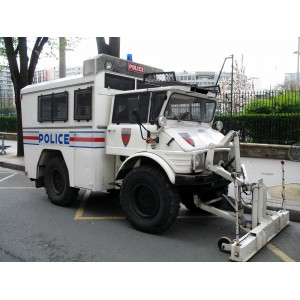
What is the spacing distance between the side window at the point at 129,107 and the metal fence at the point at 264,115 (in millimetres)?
7074

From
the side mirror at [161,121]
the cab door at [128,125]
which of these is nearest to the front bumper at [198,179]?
the side mirror at [161,121]

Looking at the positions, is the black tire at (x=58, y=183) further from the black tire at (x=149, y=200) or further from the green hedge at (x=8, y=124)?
the green hedge at (x=8, y=124)

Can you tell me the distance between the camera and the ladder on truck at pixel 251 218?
4.23m

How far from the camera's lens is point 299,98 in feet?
42.3

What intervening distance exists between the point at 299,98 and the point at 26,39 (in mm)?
11420

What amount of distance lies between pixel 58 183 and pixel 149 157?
2.86m

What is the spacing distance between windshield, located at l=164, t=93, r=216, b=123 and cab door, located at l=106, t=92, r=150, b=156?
0.40 metres

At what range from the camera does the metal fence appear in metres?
12.6

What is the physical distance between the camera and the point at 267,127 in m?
13.0

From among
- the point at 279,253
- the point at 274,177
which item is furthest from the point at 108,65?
the point at 274,177

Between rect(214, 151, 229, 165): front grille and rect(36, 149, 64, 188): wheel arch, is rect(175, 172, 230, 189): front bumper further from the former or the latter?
rect(36, 149, 64, 188): wheel arch

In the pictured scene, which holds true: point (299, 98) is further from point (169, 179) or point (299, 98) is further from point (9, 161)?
point (9, 161)

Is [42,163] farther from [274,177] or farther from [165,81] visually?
[274,177]

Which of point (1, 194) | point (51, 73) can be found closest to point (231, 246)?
point (1, 194)
